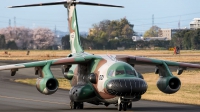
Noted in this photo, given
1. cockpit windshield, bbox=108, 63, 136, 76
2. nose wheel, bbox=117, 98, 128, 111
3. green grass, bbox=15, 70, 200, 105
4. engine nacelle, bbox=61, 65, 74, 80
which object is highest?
cockpit windshield, bbox=108, 63, 136, 76

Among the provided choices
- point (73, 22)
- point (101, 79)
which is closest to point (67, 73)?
point (101, 79)

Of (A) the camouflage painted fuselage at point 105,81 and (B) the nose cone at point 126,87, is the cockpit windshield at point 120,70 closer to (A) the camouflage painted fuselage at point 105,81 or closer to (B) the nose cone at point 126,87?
(A) the camouflage painted fuselage at point 105,81

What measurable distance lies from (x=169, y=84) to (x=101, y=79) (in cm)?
444

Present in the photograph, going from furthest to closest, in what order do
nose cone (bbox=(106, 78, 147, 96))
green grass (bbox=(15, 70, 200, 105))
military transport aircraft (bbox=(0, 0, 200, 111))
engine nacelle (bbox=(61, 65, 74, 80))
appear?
green grass (bbox=(15, 70, 200, 105))
engine nacelle (bbox=(61, 65, 74, 80))
military transport aircraft (bbox=(0, 0, 200, 111))
nose cone (bbox=(106, 78, 147, 96))

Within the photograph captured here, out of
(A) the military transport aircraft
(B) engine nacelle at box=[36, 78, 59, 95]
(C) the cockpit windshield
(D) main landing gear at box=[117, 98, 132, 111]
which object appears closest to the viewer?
(A) the military transport aircraft

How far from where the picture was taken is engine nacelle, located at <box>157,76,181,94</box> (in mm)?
33656

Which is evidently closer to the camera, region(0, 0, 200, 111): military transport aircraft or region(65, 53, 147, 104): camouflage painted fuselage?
region(65, 53, 147, 104): camouflage painted fuselage

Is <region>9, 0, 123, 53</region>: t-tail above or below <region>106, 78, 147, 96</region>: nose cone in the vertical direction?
above

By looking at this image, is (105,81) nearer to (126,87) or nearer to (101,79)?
(101,79)

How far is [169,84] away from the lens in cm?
3381

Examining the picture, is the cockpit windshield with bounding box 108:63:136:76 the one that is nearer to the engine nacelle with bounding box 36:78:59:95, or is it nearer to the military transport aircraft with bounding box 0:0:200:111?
the military transport aircraft with bounding box 0:0:200:111

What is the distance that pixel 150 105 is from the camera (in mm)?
36594

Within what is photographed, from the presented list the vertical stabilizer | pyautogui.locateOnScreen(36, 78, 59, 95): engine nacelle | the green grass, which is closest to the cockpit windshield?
pyautogui.locateOnScreen(36, 78, 59, 95): engine nacelle

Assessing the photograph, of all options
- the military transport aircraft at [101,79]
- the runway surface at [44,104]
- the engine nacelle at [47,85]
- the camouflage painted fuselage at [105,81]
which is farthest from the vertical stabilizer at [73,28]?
the engine nacelle at [47,85]
